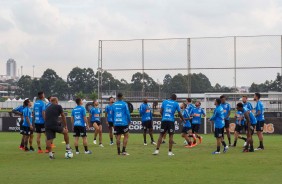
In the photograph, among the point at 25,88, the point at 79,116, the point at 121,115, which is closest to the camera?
the point at 121,115

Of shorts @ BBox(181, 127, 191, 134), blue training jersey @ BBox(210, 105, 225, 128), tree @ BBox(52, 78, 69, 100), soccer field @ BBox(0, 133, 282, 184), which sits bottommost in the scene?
soccer field @ BBox(0, 133, 282, 184)

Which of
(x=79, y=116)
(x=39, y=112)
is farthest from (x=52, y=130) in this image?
(x=39, y=112)

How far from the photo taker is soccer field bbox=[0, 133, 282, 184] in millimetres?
13383

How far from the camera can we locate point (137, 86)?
1550 inches

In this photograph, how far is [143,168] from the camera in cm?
1573

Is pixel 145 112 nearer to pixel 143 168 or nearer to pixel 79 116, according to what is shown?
pixel 79 116

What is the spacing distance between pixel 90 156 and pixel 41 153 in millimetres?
2624

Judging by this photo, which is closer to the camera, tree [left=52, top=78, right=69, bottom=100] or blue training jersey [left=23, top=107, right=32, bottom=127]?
blue training jersey [left=23, top=107, right=32, bottom=127]

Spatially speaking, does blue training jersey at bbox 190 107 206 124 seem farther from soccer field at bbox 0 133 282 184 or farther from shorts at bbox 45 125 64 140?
shorts at bbox 45 125 64 140

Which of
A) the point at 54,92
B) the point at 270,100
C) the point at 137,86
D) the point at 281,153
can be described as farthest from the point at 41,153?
the point at 54,92

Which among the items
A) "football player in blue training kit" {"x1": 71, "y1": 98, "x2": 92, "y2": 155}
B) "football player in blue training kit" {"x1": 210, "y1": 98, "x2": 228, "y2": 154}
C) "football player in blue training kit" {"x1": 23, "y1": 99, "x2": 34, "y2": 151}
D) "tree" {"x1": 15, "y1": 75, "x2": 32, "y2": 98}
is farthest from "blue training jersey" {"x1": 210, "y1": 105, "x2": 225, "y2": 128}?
"tree" {"x1": 15, "y1": 75, "x2": 32, "y2": 98}

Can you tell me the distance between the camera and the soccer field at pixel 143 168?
1338 centimetres

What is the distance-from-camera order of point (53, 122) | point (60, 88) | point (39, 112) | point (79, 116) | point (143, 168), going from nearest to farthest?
1. point (143, 168)
2. point (53, 122)
3. point (79, 116)
4. point (39, 112)
5. point (60, 88)

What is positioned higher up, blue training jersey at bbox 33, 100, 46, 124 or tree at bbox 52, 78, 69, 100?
tree at bbox 52, 78, 69, 100
